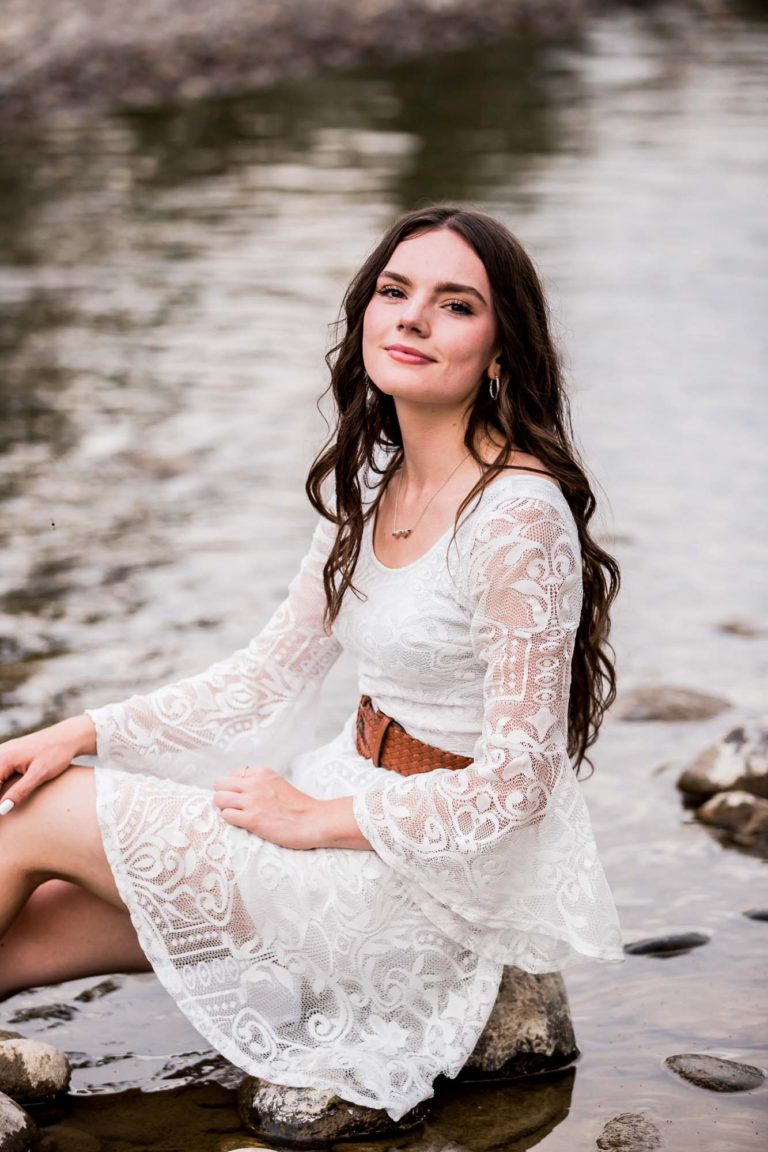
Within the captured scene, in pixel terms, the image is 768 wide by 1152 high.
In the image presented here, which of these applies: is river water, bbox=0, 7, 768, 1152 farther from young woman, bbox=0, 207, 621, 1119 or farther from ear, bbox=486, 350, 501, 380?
ear, bbox=486, 350, 501, 380

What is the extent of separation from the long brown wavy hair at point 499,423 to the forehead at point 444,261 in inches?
0.6

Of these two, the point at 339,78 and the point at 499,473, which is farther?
the point at 339,78

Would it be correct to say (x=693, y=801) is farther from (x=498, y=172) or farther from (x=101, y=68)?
(x=101, y=68)

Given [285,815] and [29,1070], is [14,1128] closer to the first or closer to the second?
[29,1070]

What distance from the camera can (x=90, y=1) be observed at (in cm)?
2339

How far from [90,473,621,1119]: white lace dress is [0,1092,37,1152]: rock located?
0.35 metres

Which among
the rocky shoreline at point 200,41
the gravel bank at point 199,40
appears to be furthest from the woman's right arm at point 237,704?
the gravel bank at point 199,40

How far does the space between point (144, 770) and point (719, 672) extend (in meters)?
2.64

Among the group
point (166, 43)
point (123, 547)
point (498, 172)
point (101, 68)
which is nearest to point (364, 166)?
point (498, 172)

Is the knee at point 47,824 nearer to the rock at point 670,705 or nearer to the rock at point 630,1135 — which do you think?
the rock at point 630,1135

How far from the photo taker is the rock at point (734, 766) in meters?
4.57

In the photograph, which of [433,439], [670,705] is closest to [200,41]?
[670,705]

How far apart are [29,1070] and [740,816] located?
6.85 feet

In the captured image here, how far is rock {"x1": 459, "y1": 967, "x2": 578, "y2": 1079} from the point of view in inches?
130
